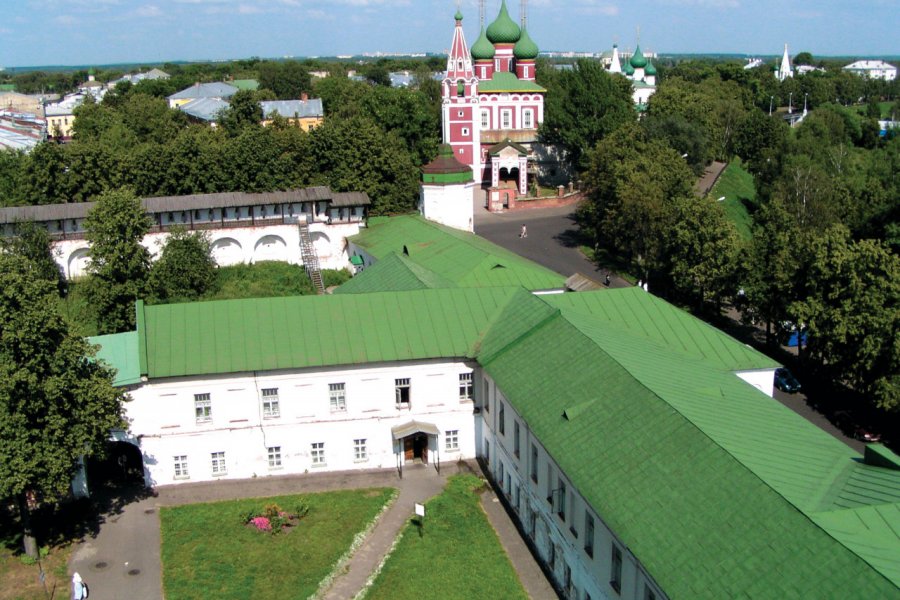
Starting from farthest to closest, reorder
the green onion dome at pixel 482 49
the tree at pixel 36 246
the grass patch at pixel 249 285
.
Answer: the green onion dome at pixel 482 49, the tree at pixel 36 246, the grass patch at pixel 249 285

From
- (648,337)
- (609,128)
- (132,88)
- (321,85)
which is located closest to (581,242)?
(609,128)

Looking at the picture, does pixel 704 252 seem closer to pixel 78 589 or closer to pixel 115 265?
pixel 115 265

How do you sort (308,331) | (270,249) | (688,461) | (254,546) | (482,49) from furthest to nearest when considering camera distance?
(482,49), (270,249), (308,331), (254,546), (688,461)

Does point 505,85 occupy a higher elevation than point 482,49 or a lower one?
lower

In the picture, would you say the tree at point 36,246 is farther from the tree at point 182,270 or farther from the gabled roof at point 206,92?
the gabled roof at point 206,92

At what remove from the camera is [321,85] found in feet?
411

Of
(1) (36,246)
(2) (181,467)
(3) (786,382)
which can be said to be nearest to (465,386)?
(2) (181,467)

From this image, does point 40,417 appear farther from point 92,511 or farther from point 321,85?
point 321,85

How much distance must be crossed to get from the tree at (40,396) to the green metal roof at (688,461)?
473 inches

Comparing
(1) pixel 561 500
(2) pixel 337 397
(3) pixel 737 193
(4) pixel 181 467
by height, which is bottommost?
(4) pixel 181 467

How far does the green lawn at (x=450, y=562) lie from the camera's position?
23578mm

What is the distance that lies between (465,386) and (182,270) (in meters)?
19.7

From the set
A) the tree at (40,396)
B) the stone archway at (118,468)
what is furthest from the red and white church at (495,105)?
the tree at (40,396)

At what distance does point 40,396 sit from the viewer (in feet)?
77.9
